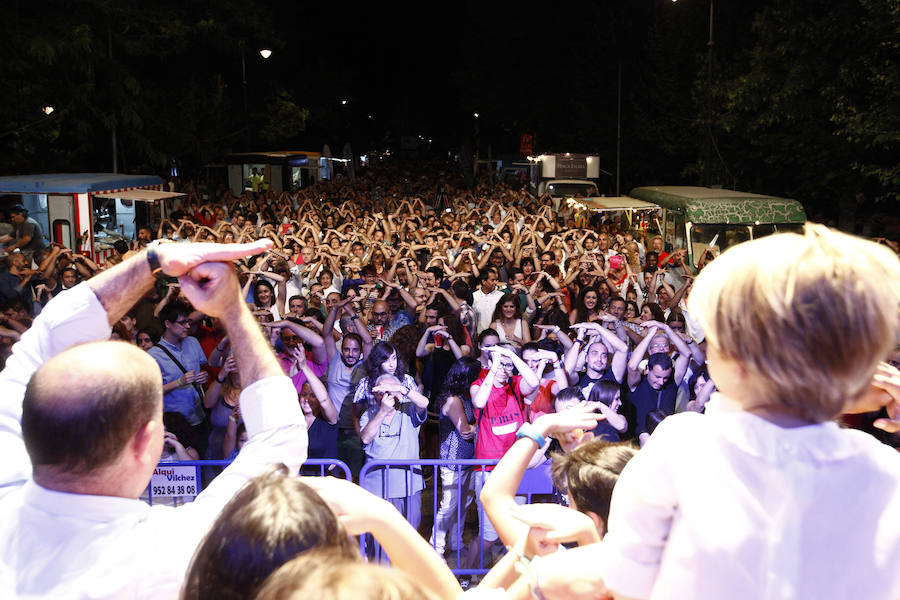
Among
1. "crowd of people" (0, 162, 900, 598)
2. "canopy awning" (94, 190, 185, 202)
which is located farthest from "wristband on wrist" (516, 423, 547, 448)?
"canopy awning" (94, 190, 185, 202)

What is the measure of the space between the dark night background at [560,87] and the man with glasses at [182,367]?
1470 cm

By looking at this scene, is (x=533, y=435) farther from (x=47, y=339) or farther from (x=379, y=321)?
(x=379, y=321)

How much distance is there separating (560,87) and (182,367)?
3872 cm

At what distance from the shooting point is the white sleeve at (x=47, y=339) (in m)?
1.87

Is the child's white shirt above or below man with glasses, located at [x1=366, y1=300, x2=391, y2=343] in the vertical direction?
above

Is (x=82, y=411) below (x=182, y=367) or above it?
above

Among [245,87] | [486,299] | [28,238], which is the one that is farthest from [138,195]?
[245,87]

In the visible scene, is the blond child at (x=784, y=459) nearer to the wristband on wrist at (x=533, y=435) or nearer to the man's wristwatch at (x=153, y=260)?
the wristband on wrist at (x=533, y=435)

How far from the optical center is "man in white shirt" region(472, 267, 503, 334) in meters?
→ 9.55

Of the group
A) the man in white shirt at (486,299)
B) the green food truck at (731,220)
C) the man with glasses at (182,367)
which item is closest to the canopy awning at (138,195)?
the man in white shirt at (486,299)

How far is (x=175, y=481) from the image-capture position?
16.7ft

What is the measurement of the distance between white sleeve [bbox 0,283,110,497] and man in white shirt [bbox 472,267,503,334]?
756cm

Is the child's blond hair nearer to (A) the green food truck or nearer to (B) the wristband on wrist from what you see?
(B) the wristband on wrist

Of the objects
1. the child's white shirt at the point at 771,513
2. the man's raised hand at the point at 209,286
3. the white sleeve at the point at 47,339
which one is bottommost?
the child's white shirt at the point at 771,513
